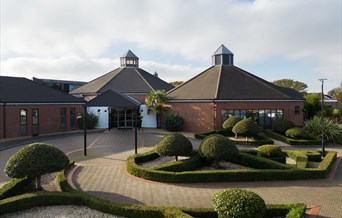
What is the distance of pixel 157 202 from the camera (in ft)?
38.7

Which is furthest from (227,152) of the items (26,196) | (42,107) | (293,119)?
(42,107)

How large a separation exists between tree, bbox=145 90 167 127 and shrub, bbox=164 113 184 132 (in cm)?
230

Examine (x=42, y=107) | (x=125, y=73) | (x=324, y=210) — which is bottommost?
(x=324, y=210)

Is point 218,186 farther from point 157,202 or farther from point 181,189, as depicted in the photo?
point 157,202

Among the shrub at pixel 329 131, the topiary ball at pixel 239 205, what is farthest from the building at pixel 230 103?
the topiary ball at pixel 239 205

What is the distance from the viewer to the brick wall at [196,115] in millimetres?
34500

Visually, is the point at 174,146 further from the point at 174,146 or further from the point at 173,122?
the point at 173,122

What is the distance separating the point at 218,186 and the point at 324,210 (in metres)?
4.79

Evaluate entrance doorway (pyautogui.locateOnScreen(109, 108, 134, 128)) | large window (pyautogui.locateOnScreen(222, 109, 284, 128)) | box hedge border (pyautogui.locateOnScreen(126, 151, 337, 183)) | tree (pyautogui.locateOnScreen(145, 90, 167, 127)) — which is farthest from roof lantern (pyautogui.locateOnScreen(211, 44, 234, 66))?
box hedge border (pyautogui.locateOnScreen(126, 151, 337, 183))

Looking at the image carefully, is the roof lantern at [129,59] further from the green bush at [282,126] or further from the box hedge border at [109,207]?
the box hedge border at [109,207]

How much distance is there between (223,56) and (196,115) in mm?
11962

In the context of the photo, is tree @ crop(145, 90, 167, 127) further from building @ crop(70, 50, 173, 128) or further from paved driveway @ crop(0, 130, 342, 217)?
paved driveway @ crop(0, 130, 342, 217)

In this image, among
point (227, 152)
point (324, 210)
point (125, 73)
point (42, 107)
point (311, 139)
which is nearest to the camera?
point (324, 210)

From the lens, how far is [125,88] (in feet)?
140
